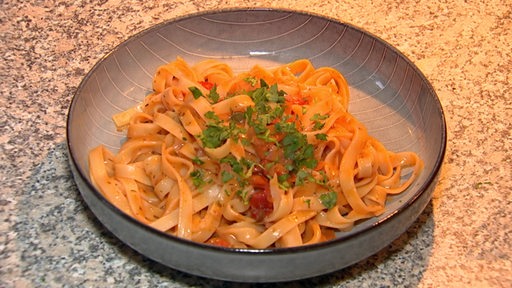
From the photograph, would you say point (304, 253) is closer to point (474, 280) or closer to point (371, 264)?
point (371, 264)

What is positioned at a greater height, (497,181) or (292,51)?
(292,51)

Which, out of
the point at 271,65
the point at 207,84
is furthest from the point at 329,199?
the point at 271,65

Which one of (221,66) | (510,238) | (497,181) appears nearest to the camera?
(510,238)

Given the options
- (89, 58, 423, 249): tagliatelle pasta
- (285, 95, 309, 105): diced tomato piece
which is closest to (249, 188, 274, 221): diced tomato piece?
(89, 58, 423, 249): tagliatelle pasta

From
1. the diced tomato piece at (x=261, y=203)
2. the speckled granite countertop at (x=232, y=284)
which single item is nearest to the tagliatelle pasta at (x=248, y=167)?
the diced tomato piece at (x=261, y=203)

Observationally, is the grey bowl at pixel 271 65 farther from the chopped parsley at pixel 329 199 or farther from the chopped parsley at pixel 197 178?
the chopped parsley at pixel 197 178

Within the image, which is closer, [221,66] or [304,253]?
[304,253]

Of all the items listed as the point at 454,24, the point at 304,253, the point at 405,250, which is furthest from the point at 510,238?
the point at 454,24
